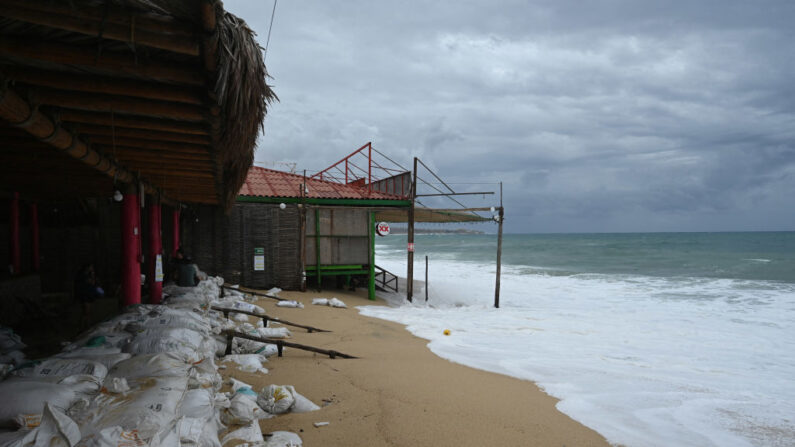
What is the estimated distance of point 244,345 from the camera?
18.9 ft

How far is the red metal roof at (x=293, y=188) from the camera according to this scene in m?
12.7

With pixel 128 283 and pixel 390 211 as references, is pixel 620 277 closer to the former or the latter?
pixel 390 211

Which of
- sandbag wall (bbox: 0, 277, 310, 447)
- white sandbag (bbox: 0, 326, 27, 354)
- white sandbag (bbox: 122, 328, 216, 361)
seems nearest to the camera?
sandbag wall (bbox: 0, 277, 310, 447)

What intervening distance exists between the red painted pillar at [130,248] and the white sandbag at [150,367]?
3135mm

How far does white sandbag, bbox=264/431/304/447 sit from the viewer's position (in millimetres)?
3062

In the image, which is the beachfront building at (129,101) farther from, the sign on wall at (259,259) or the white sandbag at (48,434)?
the sign on wall at (259,259)

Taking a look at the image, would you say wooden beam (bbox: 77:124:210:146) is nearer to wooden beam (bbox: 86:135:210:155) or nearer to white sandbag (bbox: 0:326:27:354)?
wooden beam (bbox: 86:135:210:155)

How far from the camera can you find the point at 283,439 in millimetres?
3141

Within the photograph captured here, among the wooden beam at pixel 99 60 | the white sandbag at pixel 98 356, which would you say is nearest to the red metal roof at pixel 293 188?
Result: the white sandbag at pixel 98 356

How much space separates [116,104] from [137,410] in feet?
6.61

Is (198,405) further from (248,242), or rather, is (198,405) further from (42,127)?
(248,242)

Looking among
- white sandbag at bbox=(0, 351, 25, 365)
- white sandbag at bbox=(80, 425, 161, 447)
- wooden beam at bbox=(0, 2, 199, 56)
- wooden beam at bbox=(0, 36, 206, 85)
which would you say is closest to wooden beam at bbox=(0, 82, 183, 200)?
wooden beam at bbox=(0, 36, 206, 85)

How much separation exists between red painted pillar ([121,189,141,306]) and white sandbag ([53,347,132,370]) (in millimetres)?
2750

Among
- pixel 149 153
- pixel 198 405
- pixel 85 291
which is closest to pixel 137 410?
pixel 198 405
